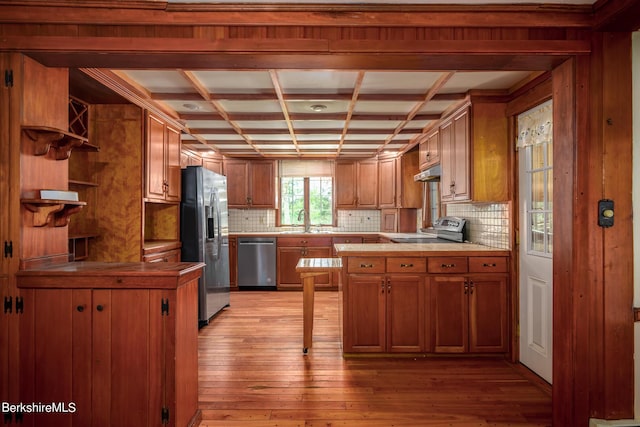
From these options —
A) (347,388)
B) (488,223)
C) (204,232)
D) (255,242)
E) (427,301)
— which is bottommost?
(347,388)

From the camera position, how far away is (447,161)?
147 inches

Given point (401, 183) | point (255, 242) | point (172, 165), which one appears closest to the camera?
point (172, 165)

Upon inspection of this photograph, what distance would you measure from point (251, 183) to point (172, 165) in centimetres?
243

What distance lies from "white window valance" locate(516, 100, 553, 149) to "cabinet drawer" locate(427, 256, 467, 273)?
41.3 inches

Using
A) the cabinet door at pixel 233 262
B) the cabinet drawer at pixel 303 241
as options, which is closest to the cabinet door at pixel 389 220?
the cabinet drawer at pixel 303 241

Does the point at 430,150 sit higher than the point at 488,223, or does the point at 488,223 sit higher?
the point at 430,150

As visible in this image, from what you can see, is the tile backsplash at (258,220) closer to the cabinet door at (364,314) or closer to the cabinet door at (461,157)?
the cabinet door at (461,157)

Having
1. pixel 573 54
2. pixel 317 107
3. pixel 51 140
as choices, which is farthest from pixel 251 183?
pixel 573 54

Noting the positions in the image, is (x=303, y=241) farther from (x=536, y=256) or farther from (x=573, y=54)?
(x=573, y=54)

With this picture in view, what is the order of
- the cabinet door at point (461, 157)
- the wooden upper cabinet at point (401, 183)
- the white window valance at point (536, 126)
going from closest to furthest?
1. the white window valance at point (536, 126)
2. the cabinet door at point (461, 157)
3. the wooden upper cabinet at point (401, 183)

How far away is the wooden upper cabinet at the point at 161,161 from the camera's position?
3318mm

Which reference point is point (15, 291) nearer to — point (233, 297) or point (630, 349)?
point (630, 349)

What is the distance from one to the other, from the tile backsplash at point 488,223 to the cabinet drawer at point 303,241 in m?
2.37

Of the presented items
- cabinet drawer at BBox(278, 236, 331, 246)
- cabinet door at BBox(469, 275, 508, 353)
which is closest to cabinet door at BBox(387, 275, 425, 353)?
cabinet door at BBox(469, 275, 508, 353)
